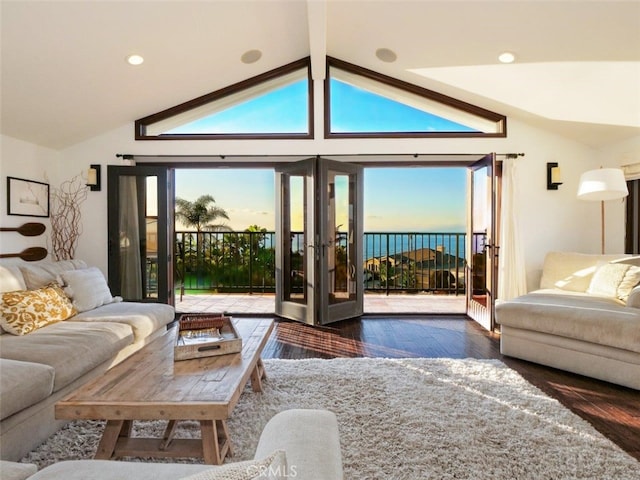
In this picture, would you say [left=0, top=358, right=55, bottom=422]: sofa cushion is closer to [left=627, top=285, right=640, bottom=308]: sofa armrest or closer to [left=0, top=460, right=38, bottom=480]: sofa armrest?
[left=0, top=460, right=38, bottom=480]: sofa armrest

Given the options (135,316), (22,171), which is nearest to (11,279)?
(135,316)

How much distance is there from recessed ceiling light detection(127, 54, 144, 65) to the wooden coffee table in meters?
2.66

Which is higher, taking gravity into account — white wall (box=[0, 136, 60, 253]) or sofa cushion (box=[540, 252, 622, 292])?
white wall (box=[0, 136, 60, 253])

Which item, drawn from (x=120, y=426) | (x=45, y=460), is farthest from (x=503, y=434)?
(x=45, y=460)

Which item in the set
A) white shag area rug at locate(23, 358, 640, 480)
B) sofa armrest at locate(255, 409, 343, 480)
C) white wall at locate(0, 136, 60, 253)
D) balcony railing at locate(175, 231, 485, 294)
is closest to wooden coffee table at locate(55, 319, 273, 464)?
white shag area rug at locate(23, 358, 640, 480)

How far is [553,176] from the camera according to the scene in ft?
15.3

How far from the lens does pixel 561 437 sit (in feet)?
6.86

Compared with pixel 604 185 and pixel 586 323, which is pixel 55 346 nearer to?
pixel 586 323

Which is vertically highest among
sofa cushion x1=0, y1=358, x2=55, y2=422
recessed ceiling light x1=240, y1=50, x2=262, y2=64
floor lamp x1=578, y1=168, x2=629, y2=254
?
recessed ceiling light x1=240, y1=50, x2=262, y2=64

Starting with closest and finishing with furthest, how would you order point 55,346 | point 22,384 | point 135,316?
point 22,384 → point 55,346 → point 135,316

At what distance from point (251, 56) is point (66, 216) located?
9.57 ft

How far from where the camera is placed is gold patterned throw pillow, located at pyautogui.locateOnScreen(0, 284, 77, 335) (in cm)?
260

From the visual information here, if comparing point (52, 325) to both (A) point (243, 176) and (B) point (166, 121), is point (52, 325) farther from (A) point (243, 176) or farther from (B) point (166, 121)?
(A) point (243, 176)

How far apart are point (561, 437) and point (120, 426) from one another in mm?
2215
